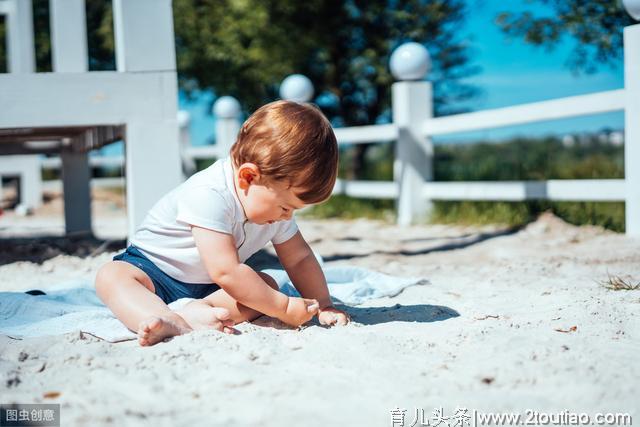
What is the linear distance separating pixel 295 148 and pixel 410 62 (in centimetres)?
375

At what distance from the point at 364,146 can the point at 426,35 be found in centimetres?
193

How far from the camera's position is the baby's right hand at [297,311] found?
6.67 feet

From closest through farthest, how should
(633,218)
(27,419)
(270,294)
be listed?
(27,419), (270,294), (633,218)

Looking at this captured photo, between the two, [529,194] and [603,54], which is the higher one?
[603,54]

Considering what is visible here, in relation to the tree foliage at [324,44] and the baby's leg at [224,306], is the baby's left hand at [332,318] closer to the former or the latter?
the baby's leg at [224,306]

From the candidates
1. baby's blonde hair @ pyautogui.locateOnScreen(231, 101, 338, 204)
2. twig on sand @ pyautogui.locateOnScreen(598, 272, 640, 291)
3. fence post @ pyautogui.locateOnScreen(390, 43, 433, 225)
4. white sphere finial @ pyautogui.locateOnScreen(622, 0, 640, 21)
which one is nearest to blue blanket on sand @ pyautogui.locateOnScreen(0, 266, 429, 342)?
baby's blonde hair @ pyautogui.locateOnScreen(231, 101, 338, 204)

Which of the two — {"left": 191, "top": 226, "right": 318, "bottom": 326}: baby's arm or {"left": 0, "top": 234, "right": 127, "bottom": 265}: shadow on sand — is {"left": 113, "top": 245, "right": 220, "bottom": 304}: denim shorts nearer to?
{"left": 191, "top": 226, "right": 318, "bottom": 326}: baby's arm

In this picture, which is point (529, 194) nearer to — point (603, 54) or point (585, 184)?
point (585, 184)

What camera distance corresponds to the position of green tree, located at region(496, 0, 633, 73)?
6.89 metres

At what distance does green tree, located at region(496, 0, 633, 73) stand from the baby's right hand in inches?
227

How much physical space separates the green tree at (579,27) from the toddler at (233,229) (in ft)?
18.6

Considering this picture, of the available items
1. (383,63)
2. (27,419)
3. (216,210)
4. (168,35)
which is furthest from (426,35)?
(27,419)

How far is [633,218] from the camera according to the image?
12.2 ft

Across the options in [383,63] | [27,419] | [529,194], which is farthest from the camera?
[383,63]
